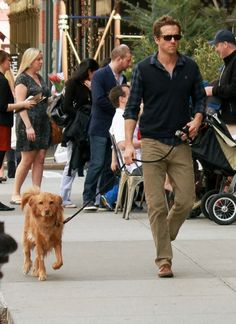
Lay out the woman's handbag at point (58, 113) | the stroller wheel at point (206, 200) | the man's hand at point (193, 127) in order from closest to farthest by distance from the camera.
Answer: the man's hand at point (193, 127) < the stroller wheel at point (206, 200) < the woman's handbag at point (58, 113)

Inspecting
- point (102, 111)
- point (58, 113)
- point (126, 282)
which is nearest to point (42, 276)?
point (126, 282)

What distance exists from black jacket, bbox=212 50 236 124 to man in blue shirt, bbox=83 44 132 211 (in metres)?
1.66

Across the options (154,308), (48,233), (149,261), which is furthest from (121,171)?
(154,308)

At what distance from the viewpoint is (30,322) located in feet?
23.9

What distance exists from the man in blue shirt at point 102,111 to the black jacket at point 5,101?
1.09 metres

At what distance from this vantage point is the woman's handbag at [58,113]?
46.9 ft

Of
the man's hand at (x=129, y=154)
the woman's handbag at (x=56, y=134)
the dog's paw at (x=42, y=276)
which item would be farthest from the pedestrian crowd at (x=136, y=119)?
the woman's handbag at (x=56, y=134)

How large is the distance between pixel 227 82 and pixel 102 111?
2071mm

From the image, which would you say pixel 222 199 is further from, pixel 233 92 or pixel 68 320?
pixel 68 320

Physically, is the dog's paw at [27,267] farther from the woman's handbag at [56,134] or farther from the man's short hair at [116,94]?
the woman's handbag at [56,134]

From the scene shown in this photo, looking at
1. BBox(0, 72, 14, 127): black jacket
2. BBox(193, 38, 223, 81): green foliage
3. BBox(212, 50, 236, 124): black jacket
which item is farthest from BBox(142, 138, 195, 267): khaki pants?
BBox(193, 38, 223, 81): green foliage

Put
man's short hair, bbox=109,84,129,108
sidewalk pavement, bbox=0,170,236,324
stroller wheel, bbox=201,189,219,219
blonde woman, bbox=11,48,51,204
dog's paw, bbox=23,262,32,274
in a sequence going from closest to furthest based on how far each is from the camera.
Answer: sidewalk pavement, bbox=0,170,236,324, dog's paw, bbox=23,262,32,274, stroller wheel, bbox=201,189,219,219, man's short hair, bbox=109,84,129,108, blonde woman, bbox=11,48,51,204

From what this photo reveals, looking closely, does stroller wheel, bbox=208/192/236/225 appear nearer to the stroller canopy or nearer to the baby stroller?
the baby stroller

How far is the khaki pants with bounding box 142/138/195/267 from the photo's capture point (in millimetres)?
9016
